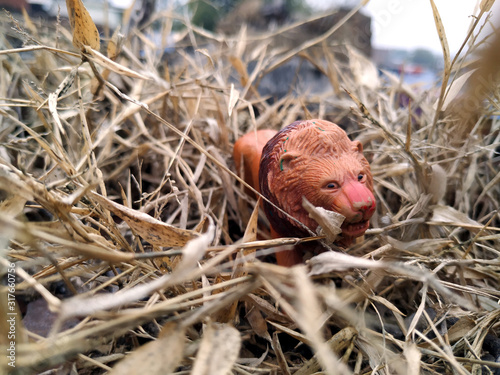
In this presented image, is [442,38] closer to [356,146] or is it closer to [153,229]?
[356,146]

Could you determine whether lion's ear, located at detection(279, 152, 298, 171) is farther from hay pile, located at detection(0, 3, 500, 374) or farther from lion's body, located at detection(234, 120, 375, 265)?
hay pile, located at detection(0, 3, 500, 374)

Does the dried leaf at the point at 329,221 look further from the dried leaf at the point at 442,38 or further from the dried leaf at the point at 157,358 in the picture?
the dried leaf at the point at 442,38

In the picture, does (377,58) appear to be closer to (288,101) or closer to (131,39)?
(288,101)

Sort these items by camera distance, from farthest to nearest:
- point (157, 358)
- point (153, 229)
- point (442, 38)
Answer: point (442, 38) < point (153, 229) < point (157, 358)

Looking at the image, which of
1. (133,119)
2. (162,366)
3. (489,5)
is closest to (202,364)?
(162,366)

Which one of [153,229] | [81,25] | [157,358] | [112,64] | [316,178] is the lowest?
[157,358]

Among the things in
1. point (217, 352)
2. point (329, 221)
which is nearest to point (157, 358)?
point (217, 352)

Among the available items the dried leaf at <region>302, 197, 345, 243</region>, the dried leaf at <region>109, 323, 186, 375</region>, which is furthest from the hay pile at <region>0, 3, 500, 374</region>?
the dried leaf at <region>302, 197, 345, 243</region>
